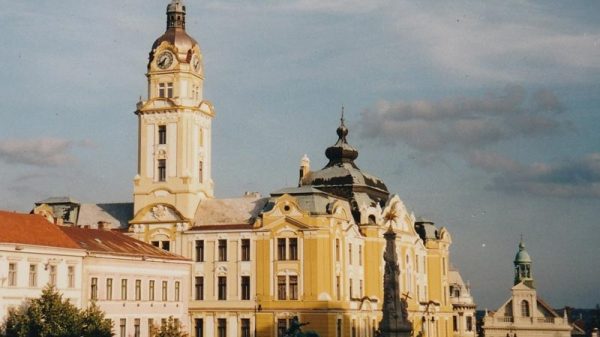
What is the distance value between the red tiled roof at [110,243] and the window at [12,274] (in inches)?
240

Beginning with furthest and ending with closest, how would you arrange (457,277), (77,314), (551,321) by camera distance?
(457,277), (551,321), (77,314)

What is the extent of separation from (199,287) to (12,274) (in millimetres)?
23486

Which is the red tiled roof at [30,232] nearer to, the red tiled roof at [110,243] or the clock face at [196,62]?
the red tiled roof at [110,243]

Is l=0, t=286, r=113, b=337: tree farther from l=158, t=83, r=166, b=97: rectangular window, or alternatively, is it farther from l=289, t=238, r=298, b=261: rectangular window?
l=158, t=83, r=166, b=97: rectangular window

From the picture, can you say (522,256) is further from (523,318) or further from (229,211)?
(229,211)

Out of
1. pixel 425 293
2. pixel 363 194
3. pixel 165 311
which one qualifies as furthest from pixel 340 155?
pixel 165 311

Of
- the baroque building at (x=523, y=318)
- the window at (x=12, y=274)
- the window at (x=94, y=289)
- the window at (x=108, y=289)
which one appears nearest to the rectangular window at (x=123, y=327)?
the window at (x=108, y=289)

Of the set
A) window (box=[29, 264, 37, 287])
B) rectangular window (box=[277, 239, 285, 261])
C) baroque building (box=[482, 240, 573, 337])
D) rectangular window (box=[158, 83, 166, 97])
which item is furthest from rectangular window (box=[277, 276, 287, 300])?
baroque building (box=[482, 240, 573, 337])

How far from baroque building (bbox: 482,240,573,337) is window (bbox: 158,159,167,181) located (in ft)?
158

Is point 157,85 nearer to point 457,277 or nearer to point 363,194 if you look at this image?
point 363,194

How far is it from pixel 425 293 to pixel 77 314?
40.6 m

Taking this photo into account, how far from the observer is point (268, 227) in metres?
77.6

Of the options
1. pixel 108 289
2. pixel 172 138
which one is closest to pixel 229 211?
pixel 172 138

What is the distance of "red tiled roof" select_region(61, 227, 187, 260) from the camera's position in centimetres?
6450
